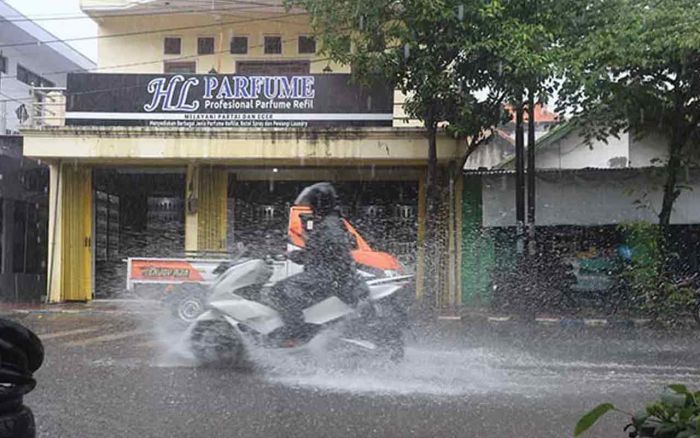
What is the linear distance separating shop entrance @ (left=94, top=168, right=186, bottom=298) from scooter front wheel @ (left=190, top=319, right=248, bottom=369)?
957 cm

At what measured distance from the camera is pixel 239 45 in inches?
764

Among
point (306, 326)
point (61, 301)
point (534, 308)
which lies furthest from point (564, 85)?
point (61, 301)

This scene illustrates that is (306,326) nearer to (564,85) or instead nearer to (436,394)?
(436,394)

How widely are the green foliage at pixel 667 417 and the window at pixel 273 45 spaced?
18189mm

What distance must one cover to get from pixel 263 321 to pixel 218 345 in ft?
1.94

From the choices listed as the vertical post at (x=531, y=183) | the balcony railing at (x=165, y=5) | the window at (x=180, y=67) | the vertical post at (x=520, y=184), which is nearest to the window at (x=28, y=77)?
the balcony railing at (x=165, y=5)

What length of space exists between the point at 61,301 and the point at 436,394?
489 inches

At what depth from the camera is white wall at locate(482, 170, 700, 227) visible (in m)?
15.8

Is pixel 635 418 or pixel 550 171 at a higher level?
pixel 550 171

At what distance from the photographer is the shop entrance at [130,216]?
17.7 m

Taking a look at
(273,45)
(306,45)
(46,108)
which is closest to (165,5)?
(273,45)

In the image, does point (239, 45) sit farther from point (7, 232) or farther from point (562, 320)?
point (562, 320)

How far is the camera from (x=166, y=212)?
18.0 metres

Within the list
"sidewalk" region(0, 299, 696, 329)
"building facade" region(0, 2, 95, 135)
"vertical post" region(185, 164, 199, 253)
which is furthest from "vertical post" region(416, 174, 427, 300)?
"building facade" region(0, 2, 95, 135)
